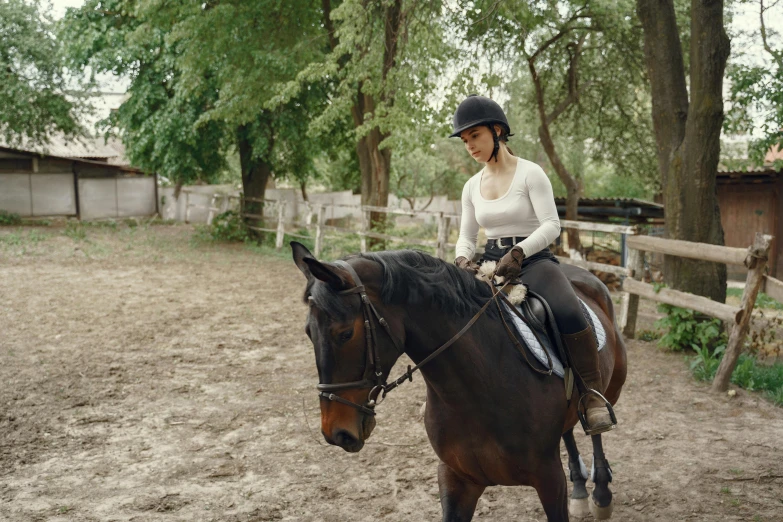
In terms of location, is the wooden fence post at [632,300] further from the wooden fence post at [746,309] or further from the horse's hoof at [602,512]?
the horse's hoof at [602,512]

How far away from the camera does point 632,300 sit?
8.50 m

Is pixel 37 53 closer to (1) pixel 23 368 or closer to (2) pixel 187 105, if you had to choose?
(2) pixel 187 105

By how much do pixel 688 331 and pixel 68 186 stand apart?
25.6 metres

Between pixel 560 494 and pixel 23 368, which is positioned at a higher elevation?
pixel 560 494

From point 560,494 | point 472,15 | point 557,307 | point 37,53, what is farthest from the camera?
point 37,53

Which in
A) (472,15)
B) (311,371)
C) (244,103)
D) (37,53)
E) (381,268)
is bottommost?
(311,371)

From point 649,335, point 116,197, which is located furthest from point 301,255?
point 116,197

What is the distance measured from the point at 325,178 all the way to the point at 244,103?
1828cm

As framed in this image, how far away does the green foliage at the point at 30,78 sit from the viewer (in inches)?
830

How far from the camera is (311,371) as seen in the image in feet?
23.9

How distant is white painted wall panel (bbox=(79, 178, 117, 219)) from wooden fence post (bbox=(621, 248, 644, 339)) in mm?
24594

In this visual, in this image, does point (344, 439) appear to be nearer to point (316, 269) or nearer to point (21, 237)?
point (316, 269)

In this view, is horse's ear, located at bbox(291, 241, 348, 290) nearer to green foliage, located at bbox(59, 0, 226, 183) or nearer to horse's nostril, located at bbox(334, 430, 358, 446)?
horse's nostril, located at bbox(334, 430, 358, 446)

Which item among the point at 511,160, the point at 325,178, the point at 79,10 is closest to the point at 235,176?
the point at 325,178
